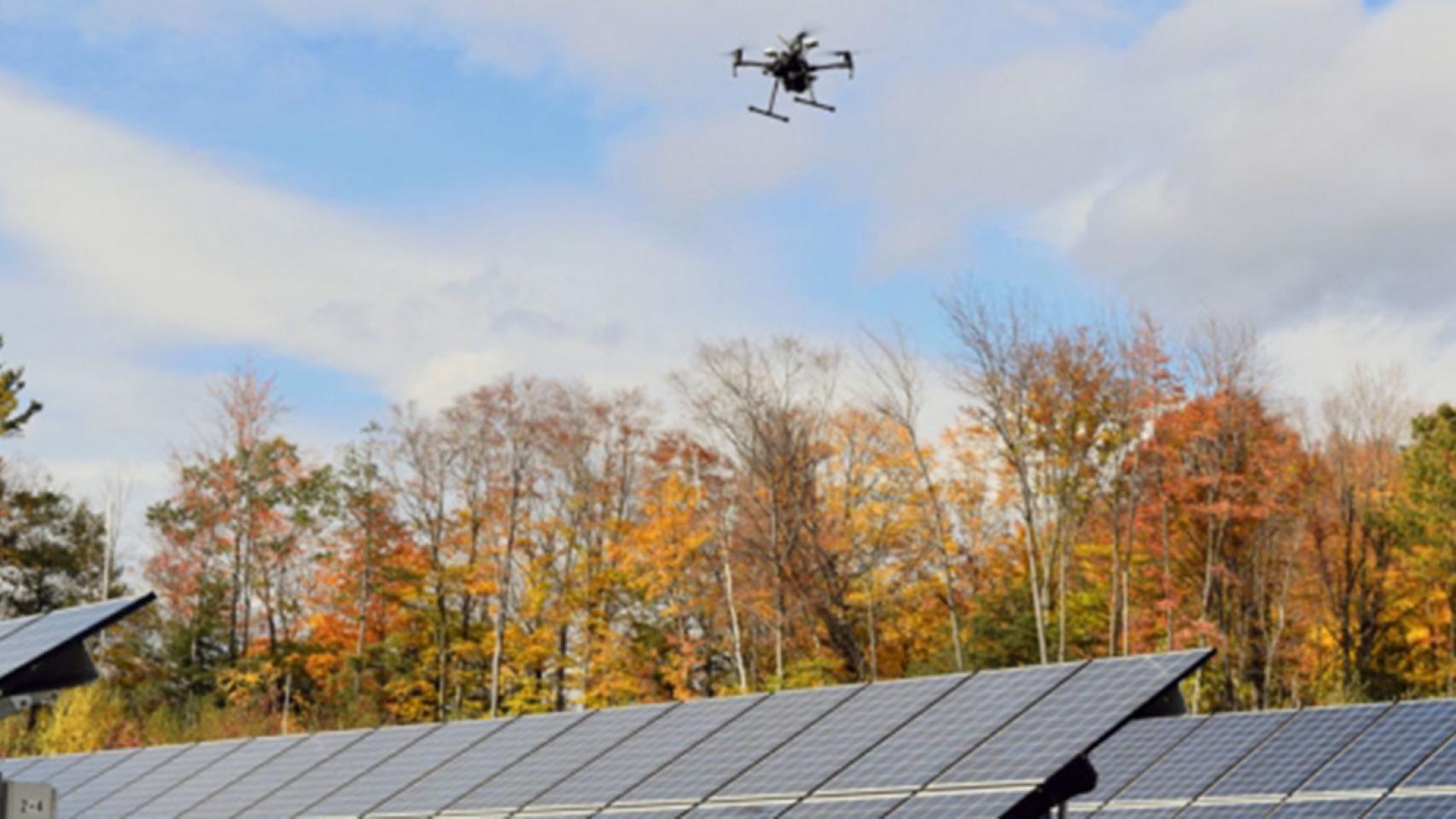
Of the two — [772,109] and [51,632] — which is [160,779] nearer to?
[51,632]

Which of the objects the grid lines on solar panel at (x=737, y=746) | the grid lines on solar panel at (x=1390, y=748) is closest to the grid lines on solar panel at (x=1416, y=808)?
the grid lines on solar panel at (x=1390, y=748)

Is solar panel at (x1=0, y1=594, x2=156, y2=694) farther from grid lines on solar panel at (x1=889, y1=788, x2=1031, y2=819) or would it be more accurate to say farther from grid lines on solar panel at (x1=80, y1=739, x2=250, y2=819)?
grid lines on solar panel at (x1=889, y1=788, x2=1031, y2=819)

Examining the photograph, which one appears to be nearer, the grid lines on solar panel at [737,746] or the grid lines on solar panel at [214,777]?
the grid lines on solar panel at [737,746]

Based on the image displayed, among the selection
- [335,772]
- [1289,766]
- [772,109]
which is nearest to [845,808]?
[1289,766]

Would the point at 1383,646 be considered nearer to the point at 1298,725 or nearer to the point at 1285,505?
the point at 1285,505

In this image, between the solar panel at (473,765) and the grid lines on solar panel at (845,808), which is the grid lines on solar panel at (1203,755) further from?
the grid lines on solar panel at (845,808)

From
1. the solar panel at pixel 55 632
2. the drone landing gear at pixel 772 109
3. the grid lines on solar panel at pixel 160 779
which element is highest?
the drone landing gear at pixel 772 109

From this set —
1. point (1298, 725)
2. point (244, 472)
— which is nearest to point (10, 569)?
point (244, 472)
